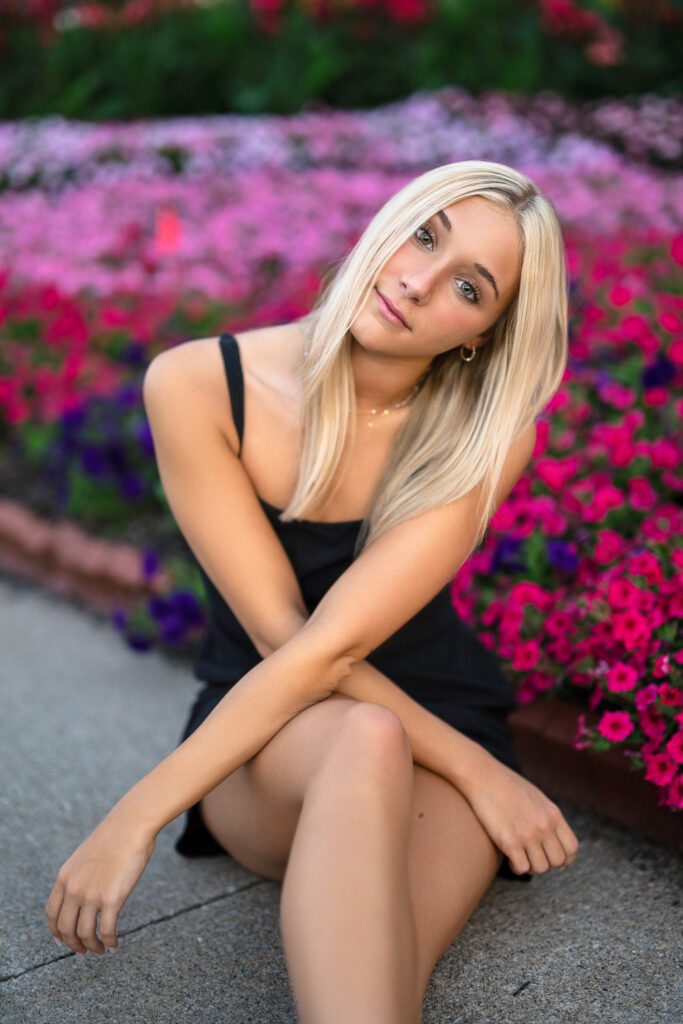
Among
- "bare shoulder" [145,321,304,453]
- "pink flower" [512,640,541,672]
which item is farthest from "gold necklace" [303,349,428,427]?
"pink flower" [512,640,541,672]

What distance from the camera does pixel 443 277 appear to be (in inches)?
82.1

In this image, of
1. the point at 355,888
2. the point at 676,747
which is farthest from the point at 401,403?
the point at 355,888

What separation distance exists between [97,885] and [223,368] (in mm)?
1025

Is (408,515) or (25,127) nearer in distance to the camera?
(408,515)

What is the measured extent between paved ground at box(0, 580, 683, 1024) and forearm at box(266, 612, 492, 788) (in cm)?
35

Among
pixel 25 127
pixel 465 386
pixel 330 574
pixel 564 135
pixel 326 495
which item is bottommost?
pixel 25 127

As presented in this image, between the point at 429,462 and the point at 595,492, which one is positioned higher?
the point at 429,462

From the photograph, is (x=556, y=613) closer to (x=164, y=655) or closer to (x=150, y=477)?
(x=164, y=655)

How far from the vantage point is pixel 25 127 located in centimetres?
791

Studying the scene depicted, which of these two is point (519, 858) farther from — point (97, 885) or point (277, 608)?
point (97, 885)

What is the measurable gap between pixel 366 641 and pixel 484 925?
0.66m

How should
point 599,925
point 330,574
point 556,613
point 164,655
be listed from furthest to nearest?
1. point 164,655
2. point 556,613
3. point 330,574
4. point 599,925

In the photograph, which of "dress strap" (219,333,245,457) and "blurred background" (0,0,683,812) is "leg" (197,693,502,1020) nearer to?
"blurred background" (0,0,683,812)

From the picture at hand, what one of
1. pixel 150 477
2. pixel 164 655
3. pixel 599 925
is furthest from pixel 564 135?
pixel 599 925
